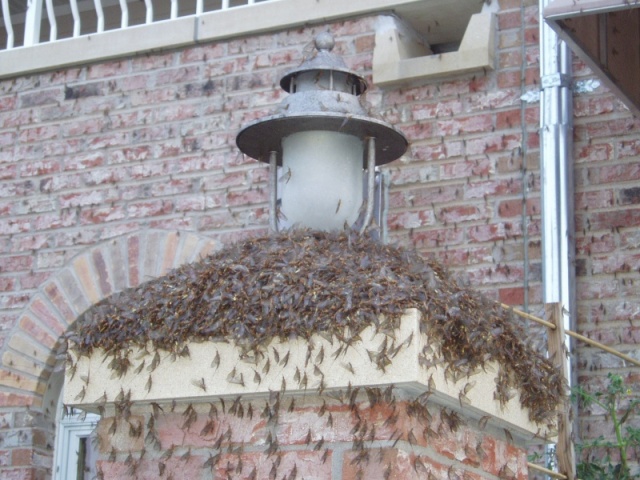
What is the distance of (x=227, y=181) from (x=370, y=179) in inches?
104

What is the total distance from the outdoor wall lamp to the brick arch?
2.55 m

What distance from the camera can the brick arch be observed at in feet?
17.5

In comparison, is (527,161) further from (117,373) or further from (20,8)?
(20,8)

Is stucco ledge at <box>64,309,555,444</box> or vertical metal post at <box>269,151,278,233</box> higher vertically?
vertical metal post at <box>269,151,278,233</box>

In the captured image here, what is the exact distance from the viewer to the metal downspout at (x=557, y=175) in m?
4.42

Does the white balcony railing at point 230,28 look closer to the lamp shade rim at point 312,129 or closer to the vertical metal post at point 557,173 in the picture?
the vertical metal post at point 557,173

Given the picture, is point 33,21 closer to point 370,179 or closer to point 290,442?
point 370,179

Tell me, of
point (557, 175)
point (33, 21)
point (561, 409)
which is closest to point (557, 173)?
point (557, 175)

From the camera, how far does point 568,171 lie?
179 inches

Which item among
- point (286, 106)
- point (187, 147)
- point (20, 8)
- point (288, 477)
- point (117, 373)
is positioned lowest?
point (288, 477)

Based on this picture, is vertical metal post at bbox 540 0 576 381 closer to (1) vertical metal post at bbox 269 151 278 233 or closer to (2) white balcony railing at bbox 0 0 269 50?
(1) vertical metal post at bbox 269 151 278 233

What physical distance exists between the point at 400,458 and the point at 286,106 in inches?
39.9

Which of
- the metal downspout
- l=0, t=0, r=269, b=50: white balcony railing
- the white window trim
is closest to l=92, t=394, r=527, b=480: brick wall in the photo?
the metal downspout

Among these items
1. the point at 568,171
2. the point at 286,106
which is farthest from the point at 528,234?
the point at 286,106
